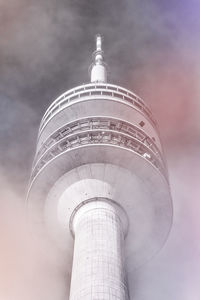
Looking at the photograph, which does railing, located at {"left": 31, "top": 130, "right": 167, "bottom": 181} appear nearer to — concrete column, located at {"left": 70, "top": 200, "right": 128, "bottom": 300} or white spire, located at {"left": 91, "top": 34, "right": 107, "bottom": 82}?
concrete column, located at {"left": 70, "top": 200, "right": 128, "bottom": 300}

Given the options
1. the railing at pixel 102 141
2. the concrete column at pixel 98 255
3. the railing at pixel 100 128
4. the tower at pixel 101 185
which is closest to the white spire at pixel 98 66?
the tower at pixel 101 185

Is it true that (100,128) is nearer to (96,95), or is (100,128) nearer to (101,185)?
(96,95)

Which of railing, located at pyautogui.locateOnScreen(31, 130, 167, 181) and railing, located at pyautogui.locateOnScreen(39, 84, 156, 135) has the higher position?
railing, located at pyautogui.locateOnScreen(39, 84, 156, 135)

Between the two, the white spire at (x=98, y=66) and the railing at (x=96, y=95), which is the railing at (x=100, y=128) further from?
the white spire at (x=98, y=66)

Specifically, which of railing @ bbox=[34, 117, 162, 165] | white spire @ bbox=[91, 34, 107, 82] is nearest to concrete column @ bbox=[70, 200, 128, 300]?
railing @ bbox=[34, 117, 162, 165]

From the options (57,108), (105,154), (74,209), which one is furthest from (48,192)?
(57,108)

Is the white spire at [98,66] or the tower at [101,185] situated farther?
the white spire at [98,66]
